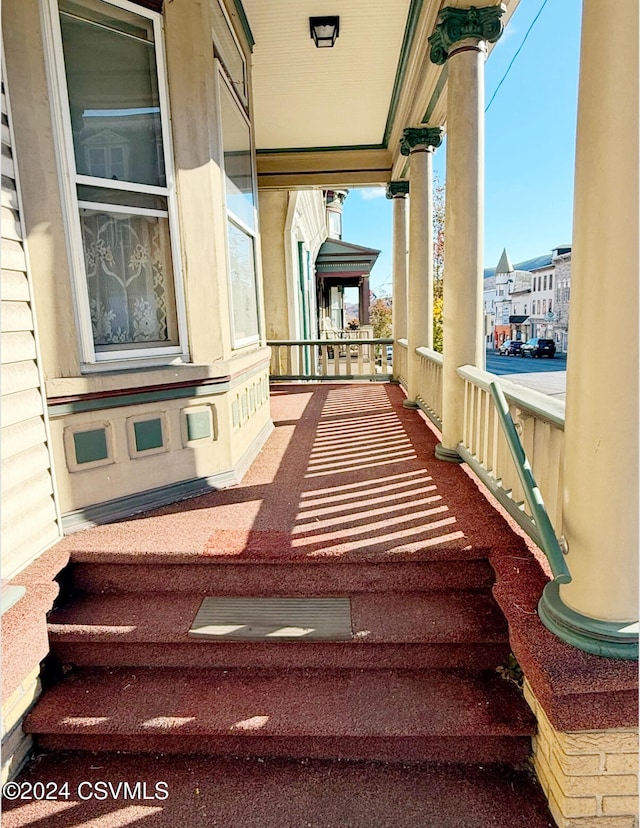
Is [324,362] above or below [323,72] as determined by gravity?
below

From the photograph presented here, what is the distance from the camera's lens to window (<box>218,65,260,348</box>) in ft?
12.7

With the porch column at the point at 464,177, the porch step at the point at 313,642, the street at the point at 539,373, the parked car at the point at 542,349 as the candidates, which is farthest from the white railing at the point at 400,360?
the parked car at the point at 542,349

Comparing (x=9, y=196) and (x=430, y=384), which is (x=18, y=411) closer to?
(x=9, y=196)

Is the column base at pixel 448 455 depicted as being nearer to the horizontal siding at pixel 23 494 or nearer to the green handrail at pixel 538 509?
the green handrail at pixel 538 509

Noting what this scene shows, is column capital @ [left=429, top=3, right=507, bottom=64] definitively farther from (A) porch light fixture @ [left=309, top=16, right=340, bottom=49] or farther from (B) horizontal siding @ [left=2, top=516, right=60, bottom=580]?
(B) horizontal siding @ [left=2, top=516, right=60, bottom=580]

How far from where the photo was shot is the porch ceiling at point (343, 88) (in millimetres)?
4199

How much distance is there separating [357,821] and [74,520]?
198cm

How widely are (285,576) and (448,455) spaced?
1941mm

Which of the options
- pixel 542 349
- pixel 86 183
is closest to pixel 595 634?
pixel 86 183

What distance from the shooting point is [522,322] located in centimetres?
4697

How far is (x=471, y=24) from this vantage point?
3.30 metres

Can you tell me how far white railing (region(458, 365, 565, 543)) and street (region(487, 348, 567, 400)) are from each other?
5928mm

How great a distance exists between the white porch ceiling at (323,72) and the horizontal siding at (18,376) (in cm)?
336

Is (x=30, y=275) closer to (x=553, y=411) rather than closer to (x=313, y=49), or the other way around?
(x=553, y=411)
